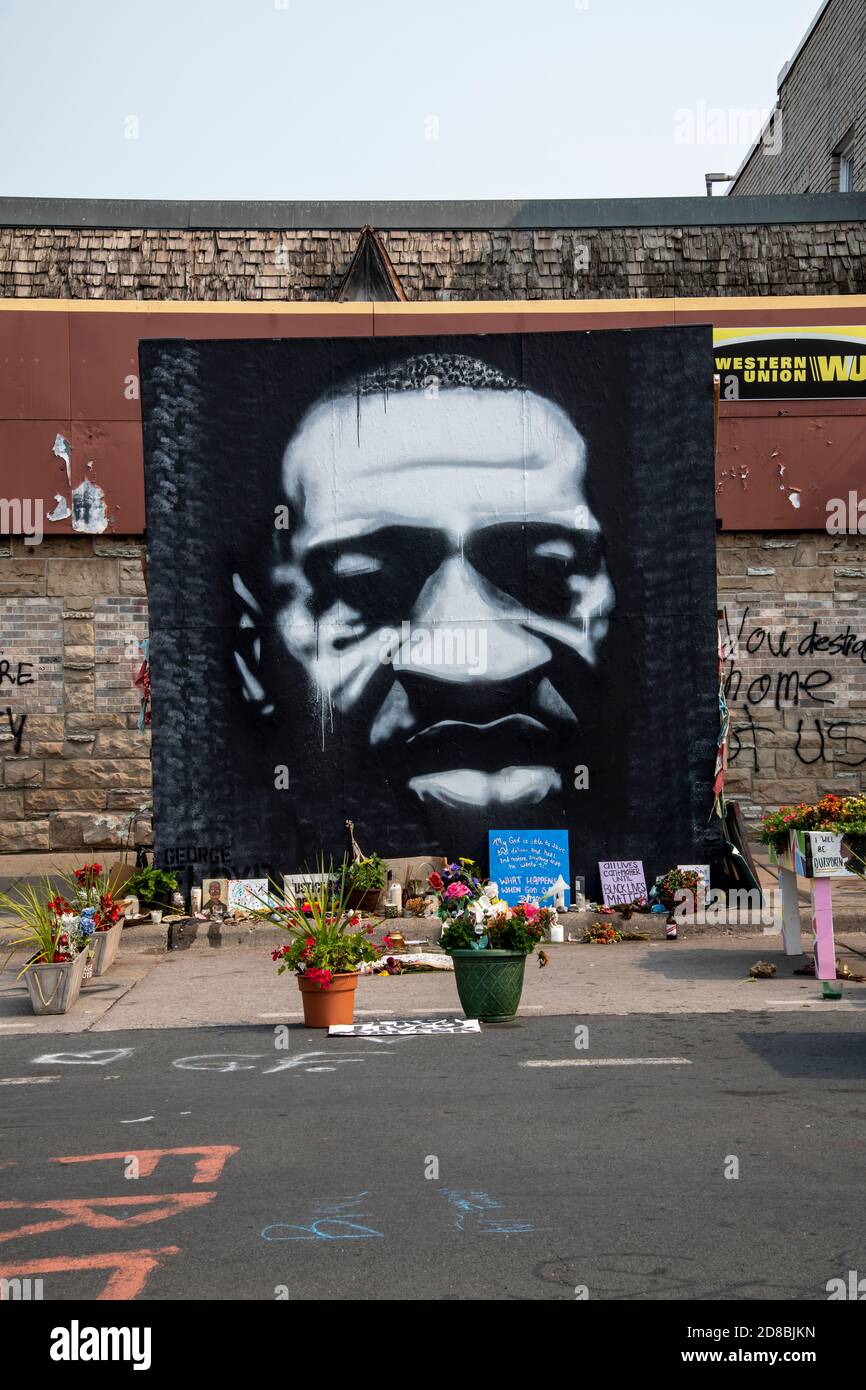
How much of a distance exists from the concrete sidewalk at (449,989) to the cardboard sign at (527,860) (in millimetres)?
1101

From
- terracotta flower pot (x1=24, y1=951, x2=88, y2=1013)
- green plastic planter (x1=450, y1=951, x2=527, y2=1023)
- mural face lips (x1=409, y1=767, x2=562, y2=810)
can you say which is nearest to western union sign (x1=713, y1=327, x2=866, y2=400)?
mural face lips (x1=409, y1=767, x2=562, y2=810)

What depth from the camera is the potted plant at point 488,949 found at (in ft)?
32.7

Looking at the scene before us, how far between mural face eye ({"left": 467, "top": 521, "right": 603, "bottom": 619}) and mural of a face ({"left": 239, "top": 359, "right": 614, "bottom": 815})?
14 mm

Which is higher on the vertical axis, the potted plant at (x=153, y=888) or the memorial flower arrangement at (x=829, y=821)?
the memorial flower arrangement at (x=829, y=821)

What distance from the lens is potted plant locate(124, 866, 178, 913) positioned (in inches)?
576

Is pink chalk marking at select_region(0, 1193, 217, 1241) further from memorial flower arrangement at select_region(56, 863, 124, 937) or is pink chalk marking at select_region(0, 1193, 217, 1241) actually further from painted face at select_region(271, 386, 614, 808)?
painted face at select_region(271, 386, 614, 808)

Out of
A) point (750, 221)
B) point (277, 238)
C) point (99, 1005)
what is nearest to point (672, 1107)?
point (99, 1005)

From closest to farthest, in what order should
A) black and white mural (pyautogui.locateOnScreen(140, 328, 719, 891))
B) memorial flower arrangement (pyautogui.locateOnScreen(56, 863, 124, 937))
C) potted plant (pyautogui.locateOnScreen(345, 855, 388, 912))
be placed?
memorial flower arrangement (pyautogui.locateOnScreen(56, 863, 124, 937)) < potted plant (pyautogui.locateOnScreen(345, 855, 388, 912)) < black and white mural (pyautogui.locateOnScreen(140, 328, 719, 891))

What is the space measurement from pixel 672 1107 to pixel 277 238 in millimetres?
15100

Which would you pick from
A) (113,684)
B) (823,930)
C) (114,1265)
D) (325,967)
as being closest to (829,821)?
(823,930)

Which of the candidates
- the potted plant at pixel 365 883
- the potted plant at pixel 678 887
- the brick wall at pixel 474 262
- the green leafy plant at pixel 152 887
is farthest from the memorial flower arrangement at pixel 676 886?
the brick wall at pixel 474 262

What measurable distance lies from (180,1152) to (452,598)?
8834mm

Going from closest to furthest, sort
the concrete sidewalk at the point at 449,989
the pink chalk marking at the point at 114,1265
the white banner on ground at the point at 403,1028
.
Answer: the pink chalk marking at the point at 114,1265, the white banner on ground at the point at 403,1028, the concrete sidewalk at the point at 449,989

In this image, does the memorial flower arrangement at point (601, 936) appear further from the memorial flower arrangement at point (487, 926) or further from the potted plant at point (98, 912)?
the potted plant at point (98, 912)
